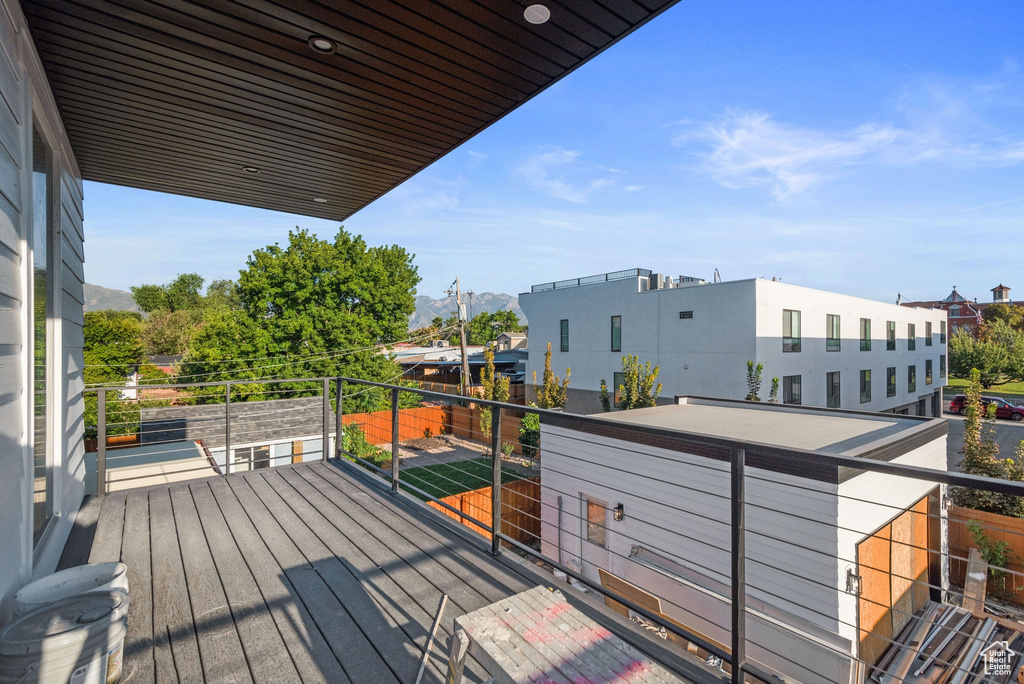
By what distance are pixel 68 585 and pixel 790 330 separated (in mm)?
18229

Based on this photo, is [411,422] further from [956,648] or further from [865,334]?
[865,334]

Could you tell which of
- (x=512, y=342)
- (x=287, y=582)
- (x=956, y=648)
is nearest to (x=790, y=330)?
(x=956, y=648)

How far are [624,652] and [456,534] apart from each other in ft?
5.78

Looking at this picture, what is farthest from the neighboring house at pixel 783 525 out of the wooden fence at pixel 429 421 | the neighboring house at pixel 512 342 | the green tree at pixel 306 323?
the neighboring house at pixel 512 342

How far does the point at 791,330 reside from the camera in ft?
53.0

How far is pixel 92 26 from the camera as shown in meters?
2.36

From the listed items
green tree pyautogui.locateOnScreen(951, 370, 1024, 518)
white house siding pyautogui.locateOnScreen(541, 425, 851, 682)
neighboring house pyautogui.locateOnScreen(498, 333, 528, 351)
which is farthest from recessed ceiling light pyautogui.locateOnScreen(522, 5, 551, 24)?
neighboring house pyautogui.locateOnScreen(498, 333, 528, 351)

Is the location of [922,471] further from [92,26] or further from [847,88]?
[847,88]

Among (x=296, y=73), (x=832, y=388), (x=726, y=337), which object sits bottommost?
(x=832, y=388)

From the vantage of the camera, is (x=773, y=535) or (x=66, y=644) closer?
(x=66, y=644)

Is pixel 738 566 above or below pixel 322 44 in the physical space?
below

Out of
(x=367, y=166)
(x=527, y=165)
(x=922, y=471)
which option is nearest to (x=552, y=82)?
(x=367, y=166)

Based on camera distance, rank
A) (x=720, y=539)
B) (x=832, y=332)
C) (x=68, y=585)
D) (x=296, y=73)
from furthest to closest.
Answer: (x=832, y=332) < (x=720, y=539) < (x=296, y=73) < (x=68, y=585)

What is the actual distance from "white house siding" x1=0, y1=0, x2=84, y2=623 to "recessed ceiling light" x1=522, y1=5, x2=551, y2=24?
7.25 feet
